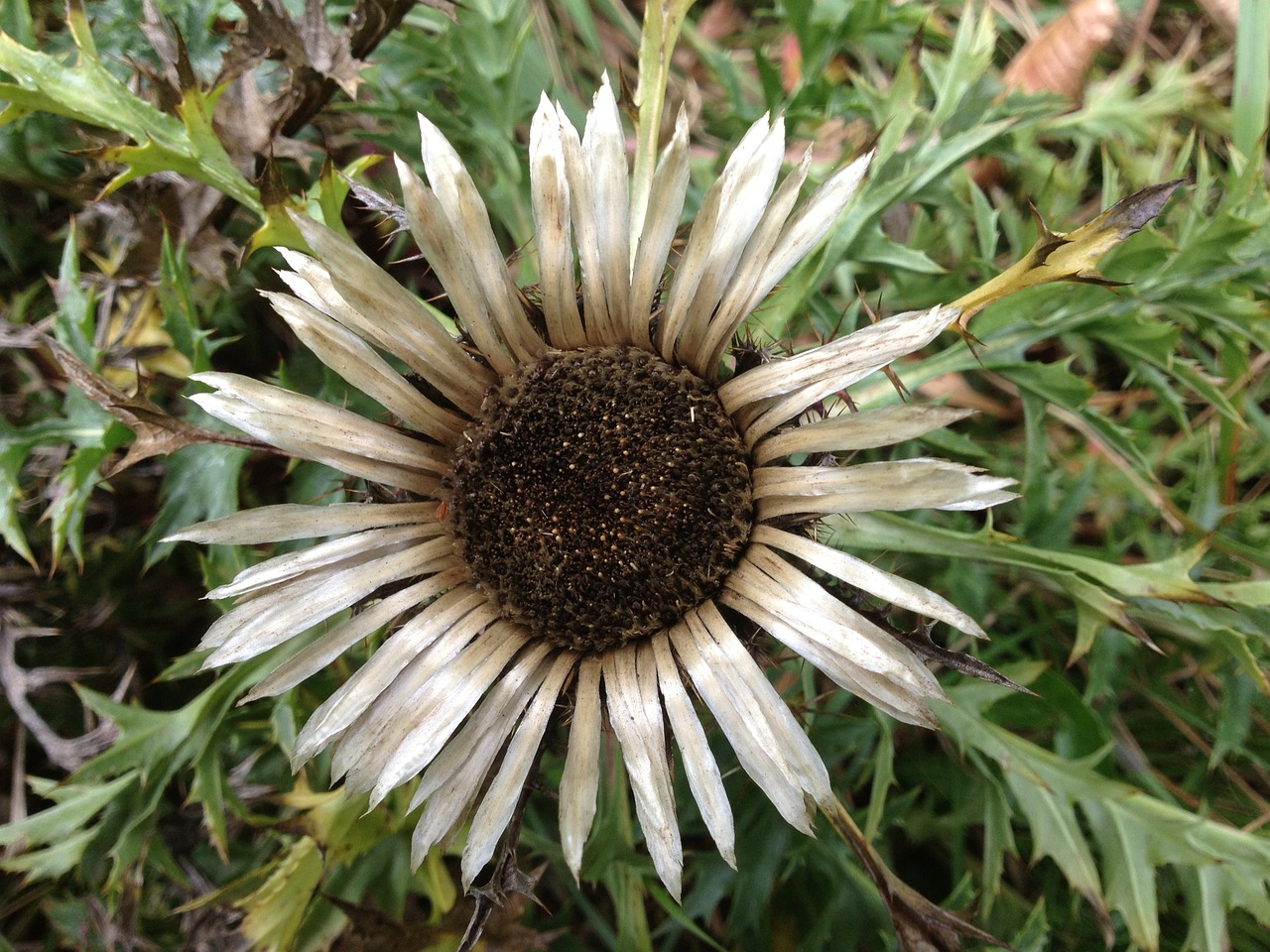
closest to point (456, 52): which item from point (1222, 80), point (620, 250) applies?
point (620, 250)

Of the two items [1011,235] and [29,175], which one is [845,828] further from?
[29,175]

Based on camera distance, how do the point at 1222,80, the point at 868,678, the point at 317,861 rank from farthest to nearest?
the point at 1222,80 → the point at 317,861 → the point at 868,678

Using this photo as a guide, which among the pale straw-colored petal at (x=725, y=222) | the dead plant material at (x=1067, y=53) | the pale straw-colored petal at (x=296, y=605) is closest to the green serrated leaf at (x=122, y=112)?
the pale straw-colored petal at (x=296, y=605)

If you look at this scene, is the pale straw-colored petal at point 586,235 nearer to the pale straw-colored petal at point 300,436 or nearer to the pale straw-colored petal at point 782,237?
the pale straw-colored petal at point 782,237

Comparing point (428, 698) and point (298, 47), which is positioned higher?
point (298, 47)

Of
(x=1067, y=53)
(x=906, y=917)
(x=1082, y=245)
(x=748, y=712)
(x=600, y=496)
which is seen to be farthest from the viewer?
(x=1067, y=53)

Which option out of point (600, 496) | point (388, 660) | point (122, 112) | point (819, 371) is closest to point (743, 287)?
point (819, 371)

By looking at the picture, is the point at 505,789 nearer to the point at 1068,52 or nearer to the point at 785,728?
the point at 785,728
